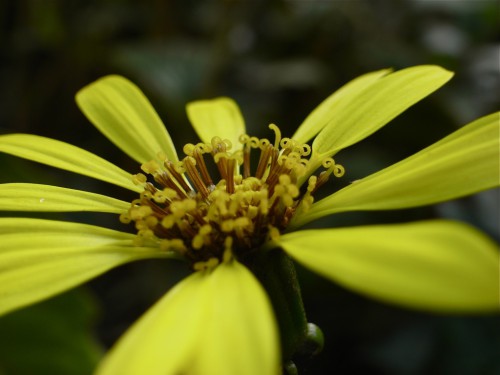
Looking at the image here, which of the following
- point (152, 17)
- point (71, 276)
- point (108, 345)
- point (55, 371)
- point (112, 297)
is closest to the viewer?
point (71, 276)

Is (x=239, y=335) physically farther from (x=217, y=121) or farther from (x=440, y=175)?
(x=217, y=121)

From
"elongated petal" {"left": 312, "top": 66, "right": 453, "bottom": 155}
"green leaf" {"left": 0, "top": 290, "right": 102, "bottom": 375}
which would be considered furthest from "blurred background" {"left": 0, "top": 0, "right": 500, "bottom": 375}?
"elongated petal" {"left": 312, "top": 66, "right": 453, "bottom": 155}

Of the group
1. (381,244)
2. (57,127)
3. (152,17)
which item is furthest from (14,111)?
(381,244)

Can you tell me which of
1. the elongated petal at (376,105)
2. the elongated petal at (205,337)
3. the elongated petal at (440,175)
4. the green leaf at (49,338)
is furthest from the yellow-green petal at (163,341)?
the green leaf at (49,338)

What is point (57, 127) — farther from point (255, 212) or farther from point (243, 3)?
point (255, 212)

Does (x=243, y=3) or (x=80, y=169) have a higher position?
(x=243, y=3)

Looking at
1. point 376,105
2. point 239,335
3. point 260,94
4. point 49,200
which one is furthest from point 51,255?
point 260,94
